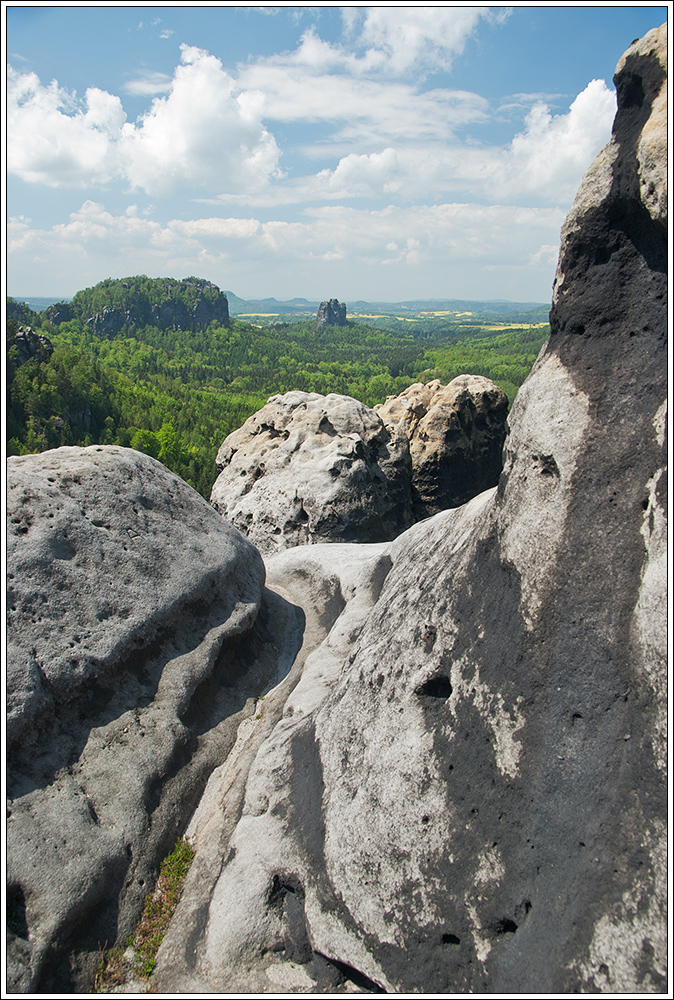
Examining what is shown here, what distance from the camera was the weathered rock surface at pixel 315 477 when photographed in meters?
15.0

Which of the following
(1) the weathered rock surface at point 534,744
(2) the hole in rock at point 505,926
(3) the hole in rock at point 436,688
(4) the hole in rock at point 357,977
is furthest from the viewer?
(3) the hole in rock at point 436,688

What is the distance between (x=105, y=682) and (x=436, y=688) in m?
4.17

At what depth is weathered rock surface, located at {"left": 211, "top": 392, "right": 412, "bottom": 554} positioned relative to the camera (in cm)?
1504

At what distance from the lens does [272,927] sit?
5992 mm

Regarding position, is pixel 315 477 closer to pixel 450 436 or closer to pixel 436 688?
pixel 450 436

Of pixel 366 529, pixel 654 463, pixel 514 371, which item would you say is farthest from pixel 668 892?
pixel 514 371

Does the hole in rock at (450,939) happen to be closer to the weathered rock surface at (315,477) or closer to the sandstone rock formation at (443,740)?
the sandstone rock formation at (443,740)

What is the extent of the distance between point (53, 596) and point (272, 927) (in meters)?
4.44

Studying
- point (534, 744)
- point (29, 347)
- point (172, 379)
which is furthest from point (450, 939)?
point (172, 379)

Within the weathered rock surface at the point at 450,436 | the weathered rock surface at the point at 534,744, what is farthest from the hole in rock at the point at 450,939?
the weathered rock surface at the point at 450,436

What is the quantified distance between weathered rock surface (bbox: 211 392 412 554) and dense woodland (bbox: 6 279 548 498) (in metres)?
7.09

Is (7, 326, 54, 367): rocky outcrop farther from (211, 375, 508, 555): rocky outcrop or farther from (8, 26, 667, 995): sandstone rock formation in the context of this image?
(8, 26, 667, 995): sandstone rock formation

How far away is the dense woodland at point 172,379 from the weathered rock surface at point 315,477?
7090 mm

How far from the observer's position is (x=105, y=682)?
7340 mm
